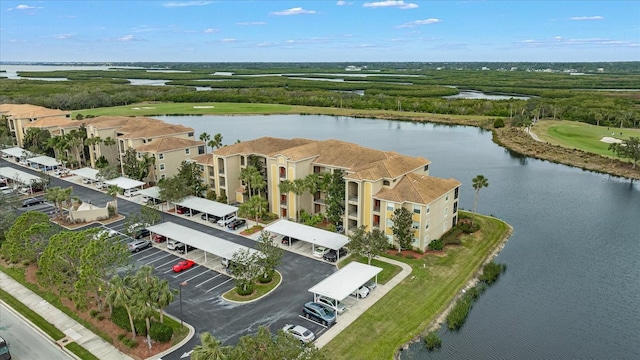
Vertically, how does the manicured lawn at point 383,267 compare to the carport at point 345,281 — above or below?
below

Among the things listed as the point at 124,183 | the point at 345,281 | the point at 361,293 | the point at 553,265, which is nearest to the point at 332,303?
the point at 345,281

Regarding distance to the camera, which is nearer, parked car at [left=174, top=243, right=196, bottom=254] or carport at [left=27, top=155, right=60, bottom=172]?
parked car at [left=174, top=243, right=196, bottom=254]

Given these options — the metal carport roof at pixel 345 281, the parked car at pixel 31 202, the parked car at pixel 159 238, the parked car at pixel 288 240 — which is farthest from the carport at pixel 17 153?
the metal carport roof at pixel 345 281

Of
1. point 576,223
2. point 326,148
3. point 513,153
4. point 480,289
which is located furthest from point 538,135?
point 480,289

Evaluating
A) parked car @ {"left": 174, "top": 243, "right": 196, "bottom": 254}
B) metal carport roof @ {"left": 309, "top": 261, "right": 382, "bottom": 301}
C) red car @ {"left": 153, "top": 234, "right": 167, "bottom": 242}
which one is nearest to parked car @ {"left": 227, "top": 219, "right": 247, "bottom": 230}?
parked car @ {"left": 174, "top": 243, "right": 196, "bottom": 254}

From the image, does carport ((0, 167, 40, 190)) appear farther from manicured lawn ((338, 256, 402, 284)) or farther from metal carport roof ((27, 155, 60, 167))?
manicured lawn ((338, 256, 402, 284))

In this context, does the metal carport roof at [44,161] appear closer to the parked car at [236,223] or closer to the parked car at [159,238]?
the parked car at [159,238]
